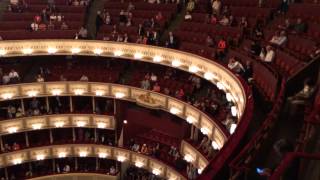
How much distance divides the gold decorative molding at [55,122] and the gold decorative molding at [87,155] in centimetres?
131

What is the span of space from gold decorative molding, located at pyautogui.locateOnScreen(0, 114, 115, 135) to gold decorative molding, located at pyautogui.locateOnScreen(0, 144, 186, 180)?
131cm

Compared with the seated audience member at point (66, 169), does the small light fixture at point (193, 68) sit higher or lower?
higher

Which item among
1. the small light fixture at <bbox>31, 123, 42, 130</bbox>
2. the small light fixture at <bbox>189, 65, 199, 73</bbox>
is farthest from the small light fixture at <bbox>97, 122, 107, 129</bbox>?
the small light fixture at <bbox>189, 65, 199, 73</bbox>

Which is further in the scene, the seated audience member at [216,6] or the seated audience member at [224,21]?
the seated audience member at [216,6]

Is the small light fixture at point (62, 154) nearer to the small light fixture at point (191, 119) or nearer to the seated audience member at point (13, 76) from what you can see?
the seated audience member at point (13, 76)

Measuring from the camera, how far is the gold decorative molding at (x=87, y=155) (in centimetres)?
2293

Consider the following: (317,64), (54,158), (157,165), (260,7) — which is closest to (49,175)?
(54,158)

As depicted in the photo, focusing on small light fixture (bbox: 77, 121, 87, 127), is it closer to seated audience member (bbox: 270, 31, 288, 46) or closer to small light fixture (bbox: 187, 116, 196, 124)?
small light fixture (bbox: 187, 116, 196, 124)

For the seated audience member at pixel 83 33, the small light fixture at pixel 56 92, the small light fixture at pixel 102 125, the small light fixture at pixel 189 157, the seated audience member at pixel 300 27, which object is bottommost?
the small light fixture at pixel 102 125

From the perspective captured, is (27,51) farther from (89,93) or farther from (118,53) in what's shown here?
(118,53)

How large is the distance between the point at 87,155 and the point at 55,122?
2895 mm

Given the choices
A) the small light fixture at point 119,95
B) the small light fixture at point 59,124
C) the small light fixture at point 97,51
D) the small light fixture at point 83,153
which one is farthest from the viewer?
the small light fixture at point 83,153

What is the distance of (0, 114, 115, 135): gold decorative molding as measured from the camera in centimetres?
2317

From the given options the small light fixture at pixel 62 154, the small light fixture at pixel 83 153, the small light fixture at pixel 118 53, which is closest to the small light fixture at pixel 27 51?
the small light fixture at pixel 118 53
